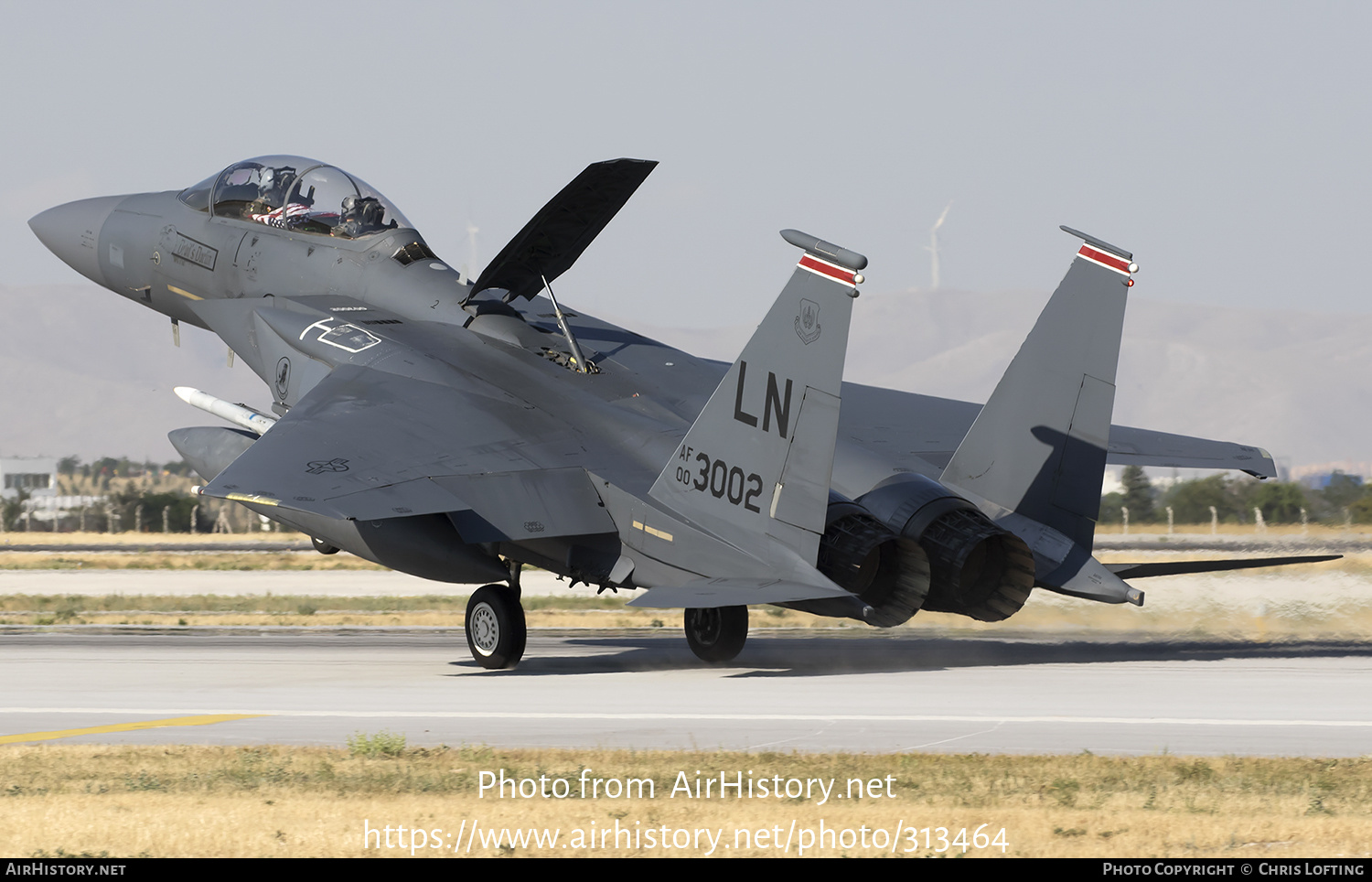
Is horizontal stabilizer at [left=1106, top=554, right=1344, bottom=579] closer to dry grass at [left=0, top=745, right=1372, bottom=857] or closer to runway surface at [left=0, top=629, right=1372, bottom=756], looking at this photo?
runway surface at [left=0, top=629, right=1372, bottom=756]

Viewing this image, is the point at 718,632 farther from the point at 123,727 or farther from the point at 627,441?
the point at 123,727

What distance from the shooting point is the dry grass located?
8.22 m

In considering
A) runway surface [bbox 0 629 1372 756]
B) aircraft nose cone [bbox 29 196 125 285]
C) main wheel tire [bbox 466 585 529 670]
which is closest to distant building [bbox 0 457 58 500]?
aircraft nose cone [bbox 29 196 125 285]

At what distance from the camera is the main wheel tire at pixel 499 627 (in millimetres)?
16781

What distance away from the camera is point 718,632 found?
17219 mm

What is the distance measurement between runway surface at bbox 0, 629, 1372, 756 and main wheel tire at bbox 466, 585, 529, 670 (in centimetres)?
27

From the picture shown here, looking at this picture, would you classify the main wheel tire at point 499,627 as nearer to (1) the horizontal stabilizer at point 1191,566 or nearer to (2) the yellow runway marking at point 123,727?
(2) the yellow runway marking at point 123,727

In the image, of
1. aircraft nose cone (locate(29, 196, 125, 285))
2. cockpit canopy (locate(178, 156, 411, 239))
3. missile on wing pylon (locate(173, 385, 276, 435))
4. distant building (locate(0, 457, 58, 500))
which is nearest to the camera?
missile on wing pylon (locate(173, 385, 276, 435))

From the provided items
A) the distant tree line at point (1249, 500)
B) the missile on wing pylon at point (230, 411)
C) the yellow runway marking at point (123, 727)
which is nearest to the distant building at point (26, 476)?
the distant tree line at point (1249, 500)

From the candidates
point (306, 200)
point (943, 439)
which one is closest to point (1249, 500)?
point (943, 439)

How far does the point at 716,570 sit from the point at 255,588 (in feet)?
78.8

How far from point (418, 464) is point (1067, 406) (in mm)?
6725
